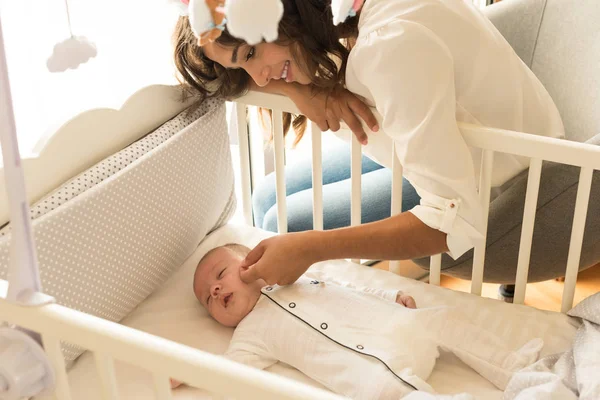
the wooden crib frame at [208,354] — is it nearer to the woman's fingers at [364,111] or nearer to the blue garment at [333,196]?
the woman's fingers at [364,111]

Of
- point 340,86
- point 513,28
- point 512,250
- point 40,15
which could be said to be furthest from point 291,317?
point 513,28

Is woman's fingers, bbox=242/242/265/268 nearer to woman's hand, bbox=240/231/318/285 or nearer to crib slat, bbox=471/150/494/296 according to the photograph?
woman's hand, bbox=240/231/318/285

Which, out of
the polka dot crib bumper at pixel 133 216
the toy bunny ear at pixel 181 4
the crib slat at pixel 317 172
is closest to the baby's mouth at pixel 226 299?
the polka dot crib bumper at pixel 133 216

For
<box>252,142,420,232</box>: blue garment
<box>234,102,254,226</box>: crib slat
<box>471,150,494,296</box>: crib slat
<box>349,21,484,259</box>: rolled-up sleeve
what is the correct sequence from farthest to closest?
<box>252,142,420,232</box>: blue garment < <box>234,102,254,226</box>: crib slat < <box>471,150,494,296</box>: crib slat < <box>349,21,484,259</box>: rolled-up sleeve

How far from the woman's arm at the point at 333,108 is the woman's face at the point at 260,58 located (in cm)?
10

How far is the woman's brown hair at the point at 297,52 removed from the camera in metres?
1.09

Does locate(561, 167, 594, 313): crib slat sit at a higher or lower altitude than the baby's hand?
higher

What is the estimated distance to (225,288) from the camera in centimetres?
128

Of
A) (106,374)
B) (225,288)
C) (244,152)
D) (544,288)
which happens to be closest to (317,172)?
(244,152)

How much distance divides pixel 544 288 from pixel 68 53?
1523 mm

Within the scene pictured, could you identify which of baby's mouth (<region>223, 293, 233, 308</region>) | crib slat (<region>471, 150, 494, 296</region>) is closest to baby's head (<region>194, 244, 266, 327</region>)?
baby's mouth (<region>223, 293, 233, 308</region>)

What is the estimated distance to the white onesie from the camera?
1118mm

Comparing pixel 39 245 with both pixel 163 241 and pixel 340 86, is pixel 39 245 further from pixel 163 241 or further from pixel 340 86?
pixel 340 86

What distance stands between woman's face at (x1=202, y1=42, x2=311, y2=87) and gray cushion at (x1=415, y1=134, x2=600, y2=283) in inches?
20.9
